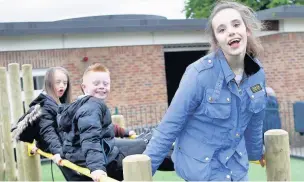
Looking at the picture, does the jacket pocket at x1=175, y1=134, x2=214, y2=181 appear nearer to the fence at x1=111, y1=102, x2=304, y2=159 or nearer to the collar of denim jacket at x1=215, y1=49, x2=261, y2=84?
the collar of denim jacket at x1=215, y1=49, x2=261, y2=84

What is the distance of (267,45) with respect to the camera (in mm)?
12156

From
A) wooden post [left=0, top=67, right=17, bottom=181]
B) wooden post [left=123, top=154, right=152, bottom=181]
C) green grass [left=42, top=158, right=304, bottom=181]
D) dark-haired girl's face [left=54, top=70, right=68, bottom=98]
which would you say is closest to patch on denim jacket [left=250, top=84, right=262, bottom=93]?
wooden post [left=123, top=154, right=152, bottom=181]

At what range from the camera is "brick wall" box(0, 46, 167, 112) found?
39.6 feet

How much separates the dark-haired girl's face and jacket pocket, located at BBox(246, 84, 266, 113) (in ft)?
8.56

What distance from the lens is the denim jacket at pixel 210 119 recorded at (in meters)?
2.53

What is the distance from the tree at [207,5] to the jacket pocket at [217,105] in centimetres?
2092

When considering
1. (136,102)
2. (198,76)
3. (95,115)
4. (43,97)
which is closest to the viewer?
(198,76)

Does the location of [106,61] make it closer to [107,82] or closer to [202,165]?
[107,82]

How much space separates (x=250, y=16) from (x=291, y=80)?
973 cm

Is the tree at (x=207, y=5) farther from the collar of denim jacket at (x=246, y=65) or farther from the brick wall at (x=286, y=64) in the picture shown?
the collar of denim jacket at (x=246, y=65)

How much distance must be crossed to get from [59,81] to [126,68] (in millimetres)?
7782

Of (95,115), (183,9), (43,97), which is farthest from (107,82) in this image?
(183,9)

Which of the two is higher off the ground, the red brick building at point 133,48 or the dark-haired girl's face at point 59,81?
the red brick building at point 133,48

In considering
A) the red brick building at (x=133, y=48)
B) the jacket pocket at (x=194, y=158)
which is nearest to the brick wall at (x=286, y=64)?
the red brick building at (x=133, y=48)
